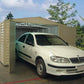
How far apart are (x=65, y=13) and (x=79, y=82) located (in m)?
18.5

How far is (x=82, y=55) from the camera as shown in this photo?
4617mm

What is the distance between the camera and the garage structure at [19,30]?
509 centimetres

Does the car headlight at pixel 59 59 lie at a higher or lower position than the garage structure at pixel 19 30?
lower

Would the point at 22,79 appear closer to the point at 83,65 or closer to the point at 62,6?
the point at 83,65

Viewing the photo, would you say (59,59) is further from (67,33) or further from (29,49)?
(67,33)

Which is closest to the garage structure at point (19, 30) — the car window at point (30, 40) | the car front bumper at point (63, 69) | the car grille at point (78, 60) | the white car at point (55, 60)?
the car window at point (30, 40)

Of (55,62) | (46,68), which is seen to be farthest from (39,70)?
(55,62)

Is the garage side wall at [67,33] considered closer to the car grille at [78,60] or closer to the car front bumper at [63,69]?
the car grille at [78,60]

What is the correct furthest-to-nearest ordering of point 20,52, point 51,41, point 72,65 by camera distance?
point 20,52
point 51,41
point 72,65

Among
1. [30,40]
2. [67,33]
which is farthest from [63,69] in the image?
[67,33]

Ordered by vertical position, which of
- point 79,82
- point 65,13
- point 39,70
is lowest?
point 79,82

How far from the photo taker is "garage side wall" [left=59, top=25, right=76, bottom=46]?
363 inches

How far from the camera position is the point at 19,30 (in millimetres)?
10633

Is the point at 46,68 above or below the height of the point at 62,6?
below
